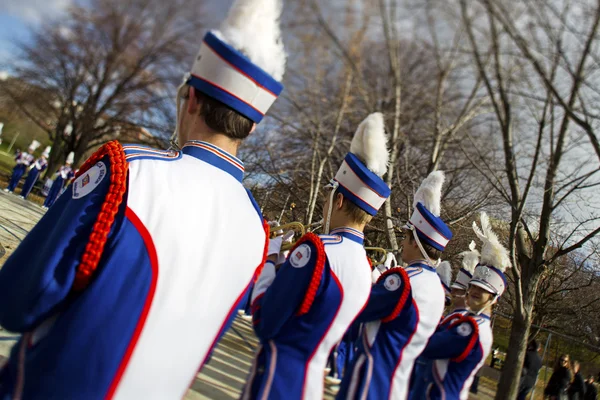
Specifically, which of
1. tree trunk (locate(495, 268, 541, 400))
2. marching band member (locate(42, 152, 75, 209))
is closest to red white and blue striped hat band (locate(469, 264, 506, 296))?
tree trunk (locate(495, 268, 541, 400))

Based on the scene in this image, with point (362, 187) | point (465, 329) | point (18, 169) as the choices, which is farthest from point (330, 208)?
point (18, 169)

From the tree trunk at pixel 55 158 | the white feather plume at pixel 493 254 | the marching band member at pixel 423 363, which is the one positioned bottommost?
the marching band member at pixel 423 363

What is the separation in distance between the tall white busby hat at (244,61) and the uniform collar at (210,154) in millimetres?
146

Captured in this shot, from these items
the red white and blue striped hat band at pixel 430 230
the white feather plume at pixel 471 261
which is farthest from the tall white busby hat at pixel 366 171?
the white feather plume at pixel 471 261

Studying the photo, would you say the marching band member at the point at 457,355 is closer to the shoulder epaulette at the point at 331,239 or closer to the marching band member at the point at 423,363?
the marching band member at the point at 423,363

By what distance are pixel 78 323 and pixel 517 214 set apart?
4.66 m

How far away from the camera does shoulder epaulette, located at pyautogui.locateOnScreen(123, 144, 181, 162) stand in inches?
57.3

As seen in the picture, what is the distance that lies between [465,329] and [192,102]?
395 centimetres

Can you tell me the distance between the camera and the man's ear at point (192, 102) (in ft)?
5.49

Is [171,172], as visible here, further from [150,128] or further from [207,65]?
[150,128]

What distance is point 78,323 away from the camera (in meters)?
1.28

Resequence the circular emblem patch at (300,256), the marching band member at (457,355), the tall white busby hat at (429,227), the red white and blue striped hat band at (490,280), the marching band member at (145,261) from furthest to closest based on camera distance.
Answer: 1. the red white and blue striped hat band at (490,280)
2. the marching band member at (457,355)
3. the tall white busby hat at (429,227)
4. the circular emblem patch at (300,256)
5. the marching band member at (145,261)

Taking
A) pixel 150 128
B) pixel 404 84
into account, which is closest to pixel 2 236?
pixel 404 84

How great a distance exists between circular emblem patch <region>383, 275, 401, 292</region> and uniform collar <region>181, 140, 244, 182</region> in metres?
2.51
